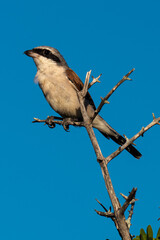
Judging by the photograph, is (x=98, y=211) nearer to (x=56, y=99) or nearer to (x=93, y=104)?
(x=56, y=99)

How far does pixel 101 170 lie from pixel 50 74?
10.1 ft

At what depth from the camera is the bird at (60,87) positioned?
18.6 ft

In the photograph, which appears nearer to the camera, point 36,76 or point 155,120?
point 155,120

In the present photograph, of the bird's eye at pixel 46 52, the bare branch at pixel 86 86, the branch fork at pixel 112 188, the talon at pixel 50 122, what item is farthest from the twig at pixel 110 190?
the bird's eye at pixel 46 52

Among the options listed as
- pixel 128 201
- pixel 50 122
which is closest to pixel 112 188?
pixel 128 201

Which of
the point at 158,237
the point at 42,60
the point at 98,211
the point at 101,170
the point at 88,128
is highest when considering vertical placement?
the point at 42,60

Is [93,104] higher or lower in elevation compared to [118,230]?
higher

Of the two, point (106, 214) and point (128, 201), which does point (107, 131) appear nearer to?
point (106, 214)

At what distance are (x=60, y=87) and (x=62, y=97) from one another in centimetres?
18

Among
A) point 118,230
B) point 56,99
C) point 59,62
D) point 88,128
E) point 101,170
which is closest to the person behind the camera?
point 118,230

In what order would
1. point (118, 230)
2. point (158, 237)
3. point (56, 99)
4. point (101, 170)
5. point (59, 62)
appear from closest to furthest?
point (158, 237)
point (118, 230)
point (101, 170)
point (56, 99)
point (59, 62)

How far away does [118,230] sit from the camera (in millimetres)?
2834

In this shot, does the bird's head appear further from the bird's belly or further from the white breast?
the bird's belly

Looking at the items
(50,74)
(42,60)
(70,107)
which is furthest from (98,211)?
(42,60)
